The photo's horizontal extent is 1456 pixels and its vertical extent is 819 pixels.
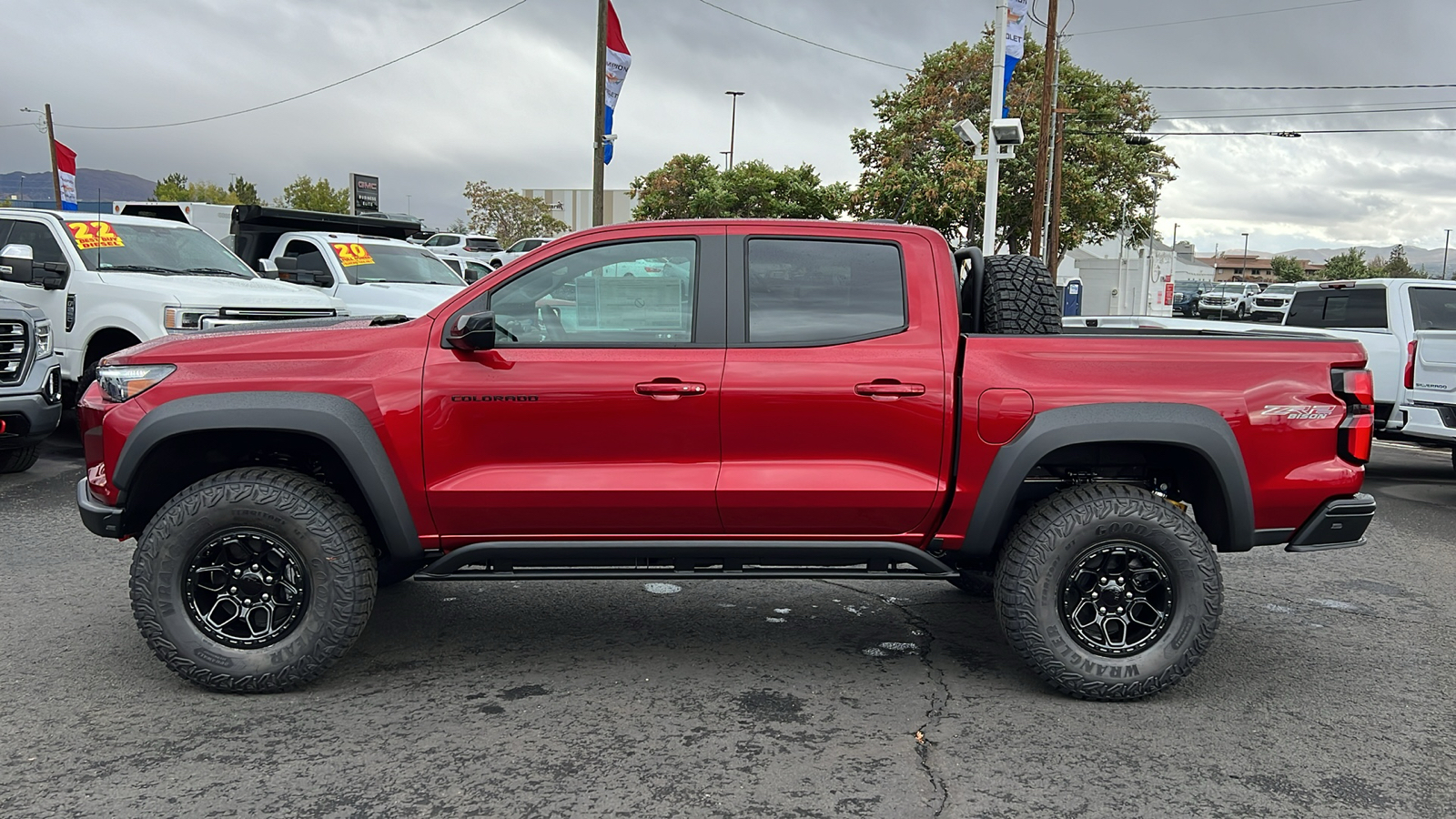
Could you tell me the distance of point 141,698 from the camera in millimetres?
4270

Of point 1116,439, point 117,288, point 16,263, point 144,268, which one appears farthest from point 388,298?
point 1116,439

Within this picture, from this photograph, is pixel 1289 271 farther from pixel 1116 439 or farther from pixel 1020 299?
pixel 1116 439

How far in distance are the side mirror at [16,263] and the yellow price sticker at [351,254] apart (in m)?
4.49

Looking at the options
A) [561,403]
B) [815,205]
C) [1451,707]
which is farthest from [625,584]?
[815,205]

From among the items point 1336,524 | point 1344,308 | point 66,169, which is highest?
point 66,169

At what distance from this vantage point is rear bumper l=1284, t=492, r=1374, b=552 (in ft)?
14.3

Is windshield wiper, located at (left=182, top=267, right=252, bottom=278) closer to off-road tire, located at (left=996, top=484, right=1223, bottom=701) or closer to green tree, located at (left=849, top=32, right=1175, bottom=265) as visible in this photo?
off-road tire, located at (left=996, top=484, right=1223, bottom=701)

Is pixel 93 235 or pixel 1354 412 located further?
pixel 93 235

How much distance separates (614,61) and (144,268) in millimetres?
11962

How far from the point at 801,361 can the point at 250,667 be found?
2371 mm

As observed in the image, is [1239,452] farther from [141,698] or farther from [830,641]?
[141,698]

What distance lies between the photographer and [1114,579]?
4375 mm

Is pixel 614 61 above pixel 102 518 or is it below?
above

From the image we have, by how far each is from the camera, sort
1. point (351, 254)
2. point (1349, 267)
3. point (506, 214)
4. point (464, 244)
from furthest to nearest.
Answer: point (1349, 267) → point (506, 214) → point (464, 244) → point (351, 254)
